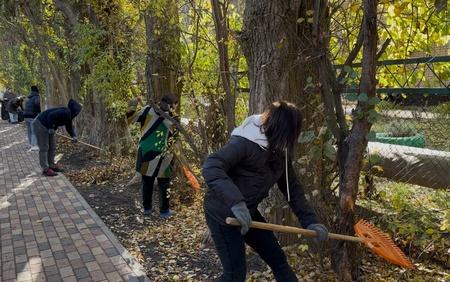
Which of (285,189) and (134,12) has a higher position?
(134,12)

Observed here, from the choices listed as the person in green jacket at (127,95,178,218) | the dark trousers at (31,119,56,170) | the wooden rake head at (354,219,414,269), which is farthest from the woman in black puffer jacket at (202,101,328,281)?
the dark trousers at (31,119,56,170)

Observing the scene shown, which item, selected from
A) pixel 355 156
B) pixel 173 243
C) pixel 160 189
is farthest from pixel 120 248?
pixel 355 156

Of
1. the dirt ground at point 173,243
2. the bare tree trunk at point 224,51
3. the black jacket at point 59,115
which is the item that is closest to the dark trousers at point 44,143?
the black jacket at point 59,115

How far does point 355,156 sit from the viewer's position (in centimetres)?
329

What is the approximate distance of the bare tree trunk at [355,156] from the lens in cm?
312

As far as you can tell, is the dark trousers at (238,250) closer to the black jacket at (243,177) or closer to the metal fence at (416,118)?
the black jacket at (243,177)

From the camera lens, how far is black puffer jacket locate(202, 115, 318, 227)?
257 cm

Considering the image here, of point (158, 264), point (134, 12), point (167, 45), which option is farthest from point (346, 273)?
point (134, 12)

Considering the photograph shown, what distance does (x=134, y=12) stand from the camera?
695 cm

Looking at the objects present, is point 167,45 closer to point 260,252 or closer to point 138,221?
point 138,221

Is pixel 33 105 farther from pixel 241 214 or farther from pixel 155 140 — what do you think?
pixel 241 214

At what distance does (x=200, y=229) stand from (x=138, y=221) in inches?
36.0

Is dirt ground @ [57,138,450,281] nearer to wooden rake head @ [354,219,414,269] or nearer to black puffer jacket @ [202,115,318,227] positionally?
wooden rake head @ [354,219,414,269]

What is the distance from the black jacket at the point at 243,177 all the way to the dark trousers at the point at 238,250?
95 mm
